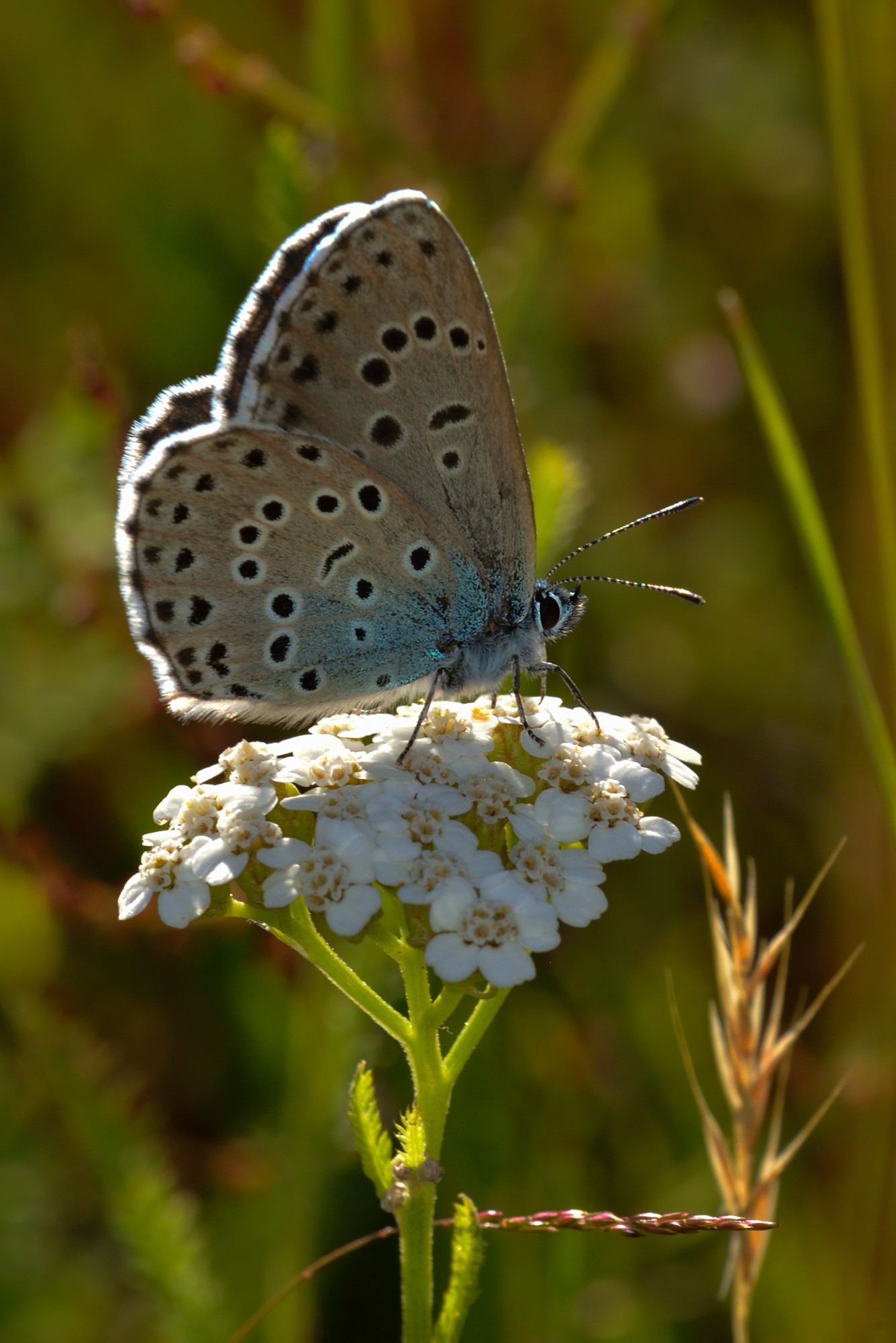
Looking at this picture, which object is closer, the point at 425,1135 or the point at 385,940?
the point at 425,1135

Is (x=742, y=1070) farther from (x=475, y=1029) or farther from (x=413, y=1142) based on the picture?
(x=413, y=1142)

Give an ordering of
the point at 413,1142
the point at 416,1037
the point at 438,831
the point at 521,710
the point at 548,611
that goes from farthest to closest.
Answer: the point at 548,611 < the point at 521,710 < the point at 438,831 < the point at 416,1037 < the point at 413,1142

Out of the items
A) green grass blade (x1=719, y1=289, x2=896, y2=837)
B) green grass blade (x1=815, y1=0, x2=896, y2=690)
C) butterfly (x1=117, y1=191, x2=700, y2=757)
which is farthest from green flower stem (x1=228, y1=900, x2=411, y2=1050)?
green grass blade (x1=815, y1=0, x2=896, y2=690)

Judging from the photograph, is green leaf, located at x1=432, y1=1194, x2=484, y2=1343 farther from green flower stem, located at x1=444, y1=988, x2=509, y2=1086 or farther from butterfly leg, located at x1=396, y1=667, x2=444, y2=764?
butterfly leg, located at x1=396, y1=667, x2=444, y2=764

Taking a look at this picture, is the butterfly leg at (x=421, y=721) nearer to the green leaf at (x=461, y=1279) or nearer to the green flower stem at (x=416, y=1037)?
the green flower stem at (x=416, y=1037)

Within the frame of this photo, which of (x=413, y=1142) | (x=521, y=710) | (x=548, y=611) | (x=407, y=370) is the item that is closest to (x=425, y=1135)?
(x=413, y=1142)

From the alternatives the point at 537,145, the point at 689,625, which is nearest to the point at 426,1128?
the point at 689,625
